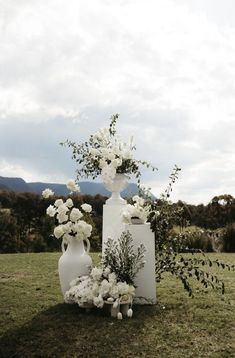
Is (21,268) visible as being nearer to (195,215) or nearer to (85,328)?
(85,328)

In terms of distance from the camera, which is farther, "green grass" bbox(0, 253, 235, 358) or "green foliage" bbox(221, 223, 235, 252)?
"green foliage" bbox(221, 223, 235, 252)

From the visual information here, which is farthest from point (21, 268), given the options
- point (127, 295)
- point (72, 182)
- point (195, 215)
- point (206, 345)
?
point (195, 215)

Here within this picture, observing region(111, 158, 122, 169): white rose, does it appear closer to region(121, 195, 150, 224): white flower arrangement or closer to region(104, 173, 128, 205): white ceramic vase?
region(104, 173, 128, 205): white ceramic vase

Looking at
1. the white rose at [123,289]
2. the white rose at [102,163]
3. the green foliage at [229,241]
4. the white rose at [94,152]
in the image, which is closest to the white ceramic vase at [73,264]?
the white rose at [123,289]

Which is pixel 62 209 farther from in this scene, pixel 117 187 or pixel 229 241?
pixel 229 241

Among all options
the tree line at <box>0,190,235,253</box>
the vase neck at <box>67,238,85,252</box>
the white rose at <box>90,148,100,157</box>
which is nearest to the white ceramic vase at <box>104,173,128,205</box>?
the white rose at <box>90,148,100,157</box>

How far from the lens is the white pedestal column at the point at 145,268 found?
6.32m

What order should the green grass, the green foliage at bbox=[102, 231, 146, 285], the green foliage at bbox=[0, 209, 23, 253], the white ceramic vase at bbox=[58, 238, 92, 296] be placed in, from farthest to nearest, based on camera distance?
1. the green foliage at bbox=[0, 209, 23, 253]
2. the white ceramic vase at bbox=[58, 238, 92, 296]
3. the green foliage at bbox=[102, 231, 146, 285]
4. the green grass

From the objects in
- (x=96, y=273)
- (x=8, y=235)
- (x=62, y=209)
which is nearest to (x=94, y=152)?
(x=62, y=209)

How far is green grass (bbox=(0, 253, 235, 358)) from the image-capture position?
15.4ft

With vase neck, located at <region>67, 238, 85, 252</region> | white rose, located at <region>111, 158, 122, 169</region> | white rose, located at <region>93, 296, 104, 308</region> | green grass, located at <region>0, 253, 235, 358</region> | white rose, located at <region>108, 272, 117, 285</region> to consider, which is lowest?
green grass, located at <region>0, 253, 235, 358</region>

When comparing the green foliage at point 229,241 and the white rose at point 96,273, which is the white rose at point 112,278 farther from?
the green foliage at point 229,241

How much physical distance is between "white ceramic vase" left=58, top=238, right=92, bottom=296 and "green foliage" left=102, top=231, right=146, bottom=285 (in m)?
0.24

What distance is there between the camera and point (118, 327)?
5363mm
